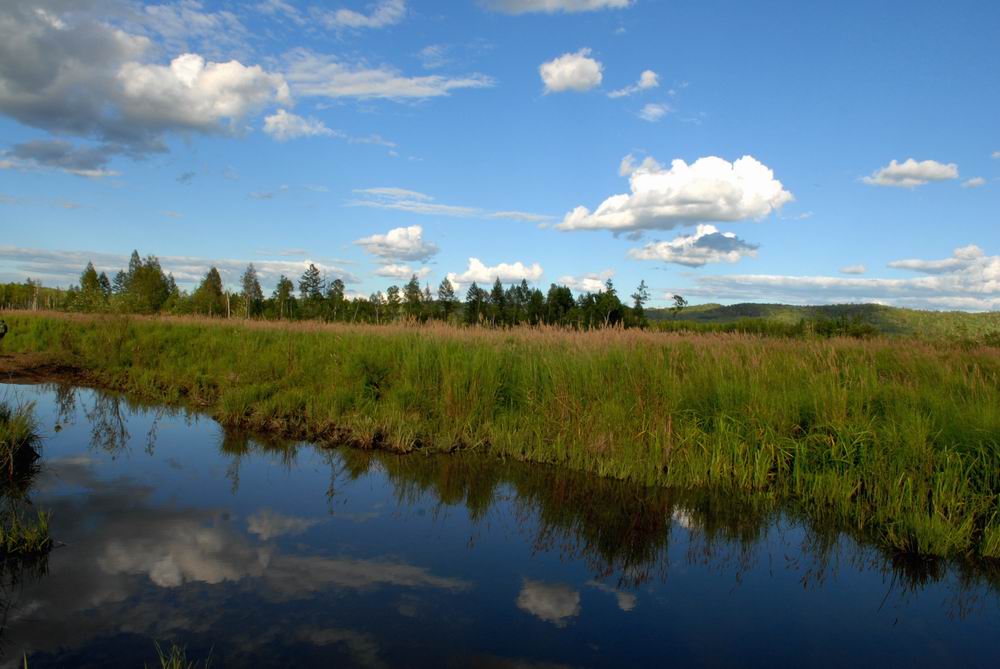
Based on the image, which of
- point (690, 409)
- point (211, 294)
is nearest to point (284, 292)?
point (211, 294)

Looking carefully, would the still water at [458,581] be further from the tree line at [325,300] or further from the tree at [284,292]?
the tree at [284,292]

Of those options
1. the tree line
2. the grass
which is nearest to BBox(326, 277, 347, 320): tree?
the tree line

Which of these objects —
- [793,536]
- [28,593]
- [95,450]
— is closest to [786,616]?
[793,536]

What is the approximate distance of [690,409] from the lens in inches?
283

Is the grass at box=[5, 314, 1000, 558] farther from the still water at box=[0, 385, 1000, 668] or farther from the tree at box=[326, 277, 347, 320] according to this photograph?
the tree at box=[326, 277, 347, 320]

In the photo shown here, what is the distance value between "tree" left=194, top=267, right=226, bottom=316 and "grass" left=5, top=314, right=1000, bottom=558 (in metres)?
37.0

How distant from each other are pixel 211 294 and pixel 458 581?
53.3 m

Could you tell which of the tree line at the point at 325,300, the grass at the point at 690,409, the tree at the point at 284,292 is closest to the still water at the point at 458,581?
the grass at the point at 690,409

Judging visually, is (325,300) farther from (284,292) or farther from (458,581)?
(458,581)

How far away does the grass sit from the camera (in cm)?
551

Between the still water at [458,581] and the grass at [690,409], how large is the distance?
0.54 m

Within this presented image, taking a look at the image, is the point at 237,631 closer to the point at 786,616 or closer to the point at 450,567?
the point at 450,567

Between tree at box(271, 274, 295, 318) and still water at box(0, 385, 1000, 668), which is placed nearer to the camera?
still water at box(0, 385, 1000, 668)

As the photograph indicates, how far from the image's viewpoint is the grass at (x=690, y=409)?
18.1ft
